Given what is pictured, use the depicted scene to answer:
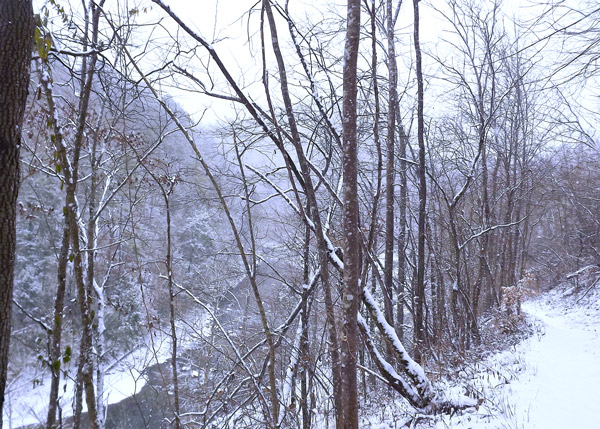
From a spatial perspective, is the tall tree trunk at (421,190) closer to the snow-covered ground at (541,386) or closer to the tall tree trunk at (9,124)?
the snow-covered ground at (541,386)

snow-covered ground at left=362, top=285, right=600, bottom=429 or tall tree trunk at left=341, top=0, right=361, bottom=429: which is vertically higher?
tall tree trunk at left=341, top=0, right=361, bottom=429

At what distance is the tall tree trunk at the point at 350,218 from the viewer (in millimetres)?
3791

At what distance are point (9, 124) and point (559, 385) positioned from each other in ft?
20.0

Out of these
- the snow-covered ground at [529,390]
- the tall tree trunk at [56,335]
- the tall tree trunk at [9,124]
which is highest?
the tall tree trunk at [9,124]

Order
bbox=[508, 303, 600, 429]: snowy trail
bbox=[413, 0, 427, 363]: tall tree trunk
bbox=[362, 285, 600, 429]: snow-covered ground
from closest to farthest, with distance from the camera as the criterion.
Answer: bbox=[508, 303, 600, 429]: snowy trail, bbox=[362, 285, 600, 429]: snow-covered ground, bbox=[413, 0, 427, 363]: tall tree trunk

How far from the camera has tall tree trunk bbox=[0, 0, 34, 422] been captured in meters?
2.15

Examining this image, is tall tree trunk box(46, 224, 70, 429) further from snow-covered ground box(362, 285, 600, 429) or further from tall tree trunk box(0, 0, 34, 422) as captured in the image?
snow-covered ground box(362, 285, 600, 429)

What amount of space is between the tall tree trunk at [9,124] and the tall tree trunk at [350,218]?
260 cm

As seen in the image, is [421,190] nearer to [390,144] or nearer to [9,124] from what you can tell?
[390,144]

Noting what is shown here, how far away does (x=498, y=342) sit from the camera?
8836 mm

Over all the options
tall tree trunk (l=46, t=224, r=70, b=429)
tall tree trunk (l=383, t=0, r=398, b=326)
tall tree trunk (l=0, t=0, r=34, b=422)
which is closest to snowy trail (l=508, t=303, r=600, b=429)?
tall tree trunk (l=383, t=0, r=398, b=326)

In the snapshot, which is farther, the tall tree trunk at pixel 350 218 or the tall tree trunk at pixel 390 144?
the tall tree trunk at pixel 390 144

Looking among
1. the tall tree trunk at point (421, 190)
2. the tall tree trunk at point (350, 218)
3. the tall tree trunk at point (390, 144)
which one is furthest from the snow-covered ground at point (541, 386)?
the tall tree trunk at point (390, 144)

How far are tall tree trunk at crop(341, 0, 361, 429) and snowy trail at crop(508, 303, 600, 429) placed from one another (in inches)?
64.5
